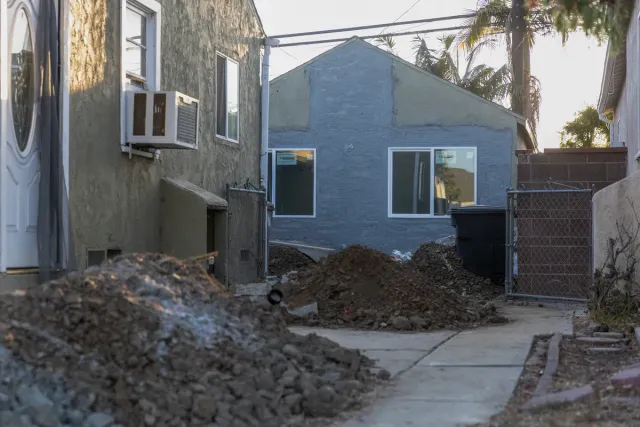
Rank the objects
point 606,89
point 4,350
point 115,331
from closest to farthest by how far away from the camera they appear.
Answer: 1. point 4,350
2. point 115,331
3. point 606,89

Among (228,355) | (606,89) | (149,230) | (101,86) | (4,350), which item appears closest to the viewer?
(4,350)

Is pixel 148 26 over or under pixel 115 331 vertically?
over

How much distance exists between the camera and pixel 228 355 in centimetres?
623

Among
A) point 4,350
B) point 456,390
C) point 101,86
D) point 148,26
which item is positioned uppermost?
point 148,26

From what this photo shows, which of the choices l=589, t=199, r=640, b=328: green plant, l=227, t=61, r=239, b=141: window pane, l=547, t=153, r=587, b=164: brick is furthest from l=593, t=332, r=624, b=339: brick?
l=227, t=61, r=239, b=141: window pane

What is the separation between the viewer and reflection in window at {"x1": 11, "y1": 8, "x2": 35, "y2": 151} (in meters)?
9.34

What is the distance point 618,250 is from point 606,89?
1054 centimetres

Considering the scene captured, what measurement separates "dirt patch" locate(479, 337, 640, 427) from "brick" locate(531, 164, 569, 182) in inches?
301

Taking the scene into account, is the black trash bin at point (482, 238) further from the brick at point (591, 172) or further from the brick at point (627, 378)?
the brick at point (627, 378)

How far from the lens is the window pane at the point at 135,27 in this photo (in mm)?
11906

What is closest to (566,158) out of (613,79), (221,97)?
(613,79)

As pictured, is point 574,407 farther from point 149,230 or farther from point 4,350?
point 149,230

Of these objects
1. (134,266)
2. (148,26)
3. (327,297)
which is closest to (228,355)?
(134,266)

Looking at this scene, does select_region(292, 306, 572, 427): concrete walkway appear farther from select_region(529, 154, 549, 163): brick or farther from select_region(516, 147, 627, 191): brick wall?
select_region(529, 154, 549, 163): brick
